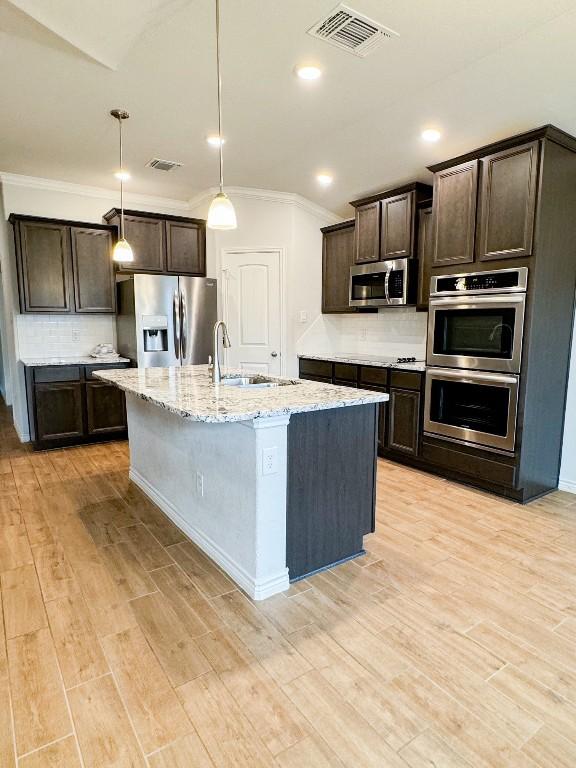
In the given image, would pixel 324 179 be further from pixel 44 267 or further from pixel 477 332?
pixel 44 267

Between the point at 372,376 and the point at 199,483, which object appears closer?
the point at 199,483

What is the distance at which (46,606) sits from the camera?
212 cm

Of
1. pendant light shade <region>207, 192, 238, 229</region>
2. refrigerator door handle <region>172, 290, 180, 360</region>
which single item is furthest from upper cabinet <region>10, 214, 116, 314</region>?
pendant light shade <region>207, 192, 238, 229</region>

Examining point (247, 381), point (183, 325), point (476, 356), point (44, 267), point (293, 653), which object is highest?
point (44, 267)

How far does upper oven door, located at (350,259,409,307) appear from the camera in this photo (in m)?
4.27

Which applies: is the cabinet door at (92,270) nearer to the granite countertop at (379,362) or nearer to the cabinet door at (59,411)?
the cabinet door at (59,411)

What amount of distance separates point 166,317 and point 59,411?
4.74 ft

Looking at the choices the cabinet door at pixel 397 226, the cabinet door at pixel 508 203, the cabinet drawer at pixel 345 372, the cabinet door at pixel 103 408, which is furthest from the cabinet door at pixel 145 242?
the cabinet door at pixel 508 203

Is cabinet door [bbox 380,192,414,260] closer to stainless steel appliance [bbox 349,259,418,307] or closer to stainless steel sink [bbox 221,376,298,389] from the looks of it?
stainless steel appliance [bbox 349,259,418,307]

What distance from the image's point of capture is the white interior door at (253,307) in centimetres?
515

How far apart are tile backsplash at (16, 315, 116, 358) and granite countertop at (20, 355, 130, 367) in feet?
0.39

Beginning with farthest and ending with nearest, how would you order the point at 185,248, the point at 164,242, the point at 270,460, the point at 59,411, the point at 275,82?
the point at 185,248, the point at 164,242, the point at 59,411, the point at 275,82, the point at 270,460

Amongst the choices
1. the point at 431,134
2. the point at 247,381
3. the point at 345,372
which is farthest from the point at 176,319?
the point at 431,134

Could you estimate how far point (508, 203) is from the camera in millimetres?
3150
